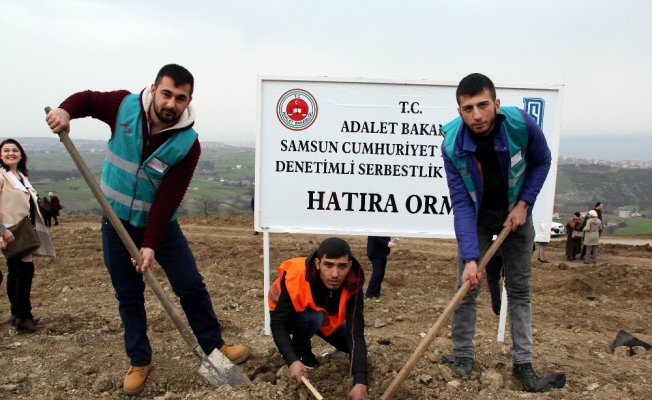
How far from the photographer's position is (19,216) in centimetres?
450

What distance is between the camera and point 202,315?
12.1ft

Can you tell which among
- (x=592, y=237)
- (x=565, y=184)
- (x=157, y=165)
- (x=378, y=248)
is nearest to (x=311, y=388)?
(x=157, y=165)

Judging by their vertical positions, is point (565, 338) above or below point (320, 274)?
below

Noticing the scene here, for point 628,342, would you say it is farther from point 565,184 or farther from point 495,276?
point 565,184

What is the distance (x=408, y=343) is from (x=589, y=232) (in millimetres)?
9005

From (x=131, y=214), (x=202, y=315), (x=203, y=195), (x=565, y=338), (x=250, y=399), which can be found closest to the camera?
(x=250, y=399)

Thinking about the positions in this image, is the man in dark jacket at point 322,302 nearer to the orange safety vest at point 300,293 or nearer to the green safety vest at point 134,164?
the orange safety vest at point 300,293

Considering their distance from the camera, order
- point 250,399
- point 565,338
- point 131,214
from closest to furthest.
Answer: point 250,399, point 131,214, point 565,338

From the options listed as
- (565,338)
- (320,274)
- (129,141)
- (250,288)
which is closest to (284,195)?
(320,274)

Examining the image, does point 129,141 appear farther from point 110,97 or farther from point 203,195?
point 203,195

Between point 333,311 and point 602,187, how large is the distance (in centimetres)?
2693

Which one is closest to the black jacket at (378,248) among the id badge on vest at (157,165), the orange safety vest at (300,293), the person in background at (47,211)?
the orange safety vest at (300,293)

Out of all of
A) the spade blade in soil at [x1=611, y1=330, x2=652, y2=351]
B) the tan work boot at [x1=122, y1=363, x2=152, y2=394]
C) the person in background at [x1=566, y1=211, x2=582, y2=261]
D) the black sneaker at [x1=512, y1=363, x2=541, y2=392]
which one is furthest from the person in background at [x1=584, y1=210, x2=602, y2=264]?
the tan work boot at [x1=122, y1=363, x2=152, y2=394]

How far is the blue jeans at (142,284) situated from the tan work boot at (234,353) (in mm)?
257
